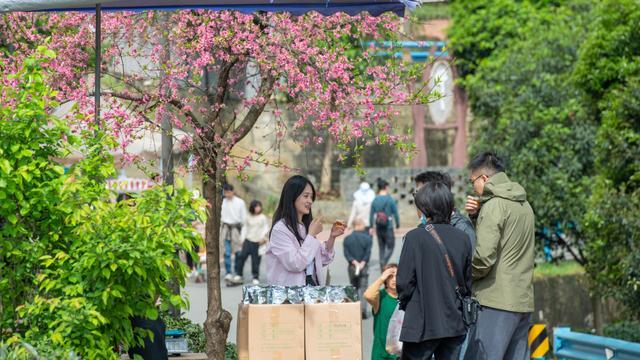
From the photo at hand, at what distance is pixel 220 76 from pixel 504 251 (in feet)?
9.22

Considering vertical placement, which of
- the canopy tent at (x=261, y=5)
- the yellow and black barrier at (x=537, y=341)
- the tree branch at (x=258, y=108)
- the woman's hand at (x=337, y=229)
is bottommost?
the yellow and black barrier at (x=537, y=341)

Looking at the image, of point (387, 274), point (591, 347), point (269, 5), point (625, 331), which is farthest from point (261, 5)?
point (625, 331)

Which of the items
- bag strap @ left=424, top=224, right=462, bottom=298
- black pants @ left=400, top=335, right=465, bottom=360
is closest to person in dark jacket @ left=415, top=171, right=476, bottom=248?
bag strap @ left=424, top=224, right=462, bottom=298

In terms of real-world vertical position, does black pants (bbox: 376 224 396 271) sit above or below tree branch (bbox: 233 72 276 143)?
below

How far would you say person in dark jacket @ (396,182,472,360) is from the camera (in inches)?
271

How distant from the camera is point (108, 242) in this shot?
5.68 meters

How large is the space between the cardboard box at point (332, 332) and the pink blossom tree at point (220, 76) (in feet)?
7.29

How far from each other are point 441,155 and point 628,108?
26630 mm

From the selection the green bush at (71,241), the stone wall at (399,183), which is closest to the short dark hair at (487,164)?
the green bush at (71,241)

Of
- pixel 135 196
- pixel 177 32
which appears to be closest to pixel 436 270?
pixel 135 196

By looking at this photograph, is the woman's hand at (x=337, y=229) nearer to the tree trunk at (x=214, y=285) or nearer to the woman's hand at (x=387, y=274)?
the woman's hand at (x=387, y=274)

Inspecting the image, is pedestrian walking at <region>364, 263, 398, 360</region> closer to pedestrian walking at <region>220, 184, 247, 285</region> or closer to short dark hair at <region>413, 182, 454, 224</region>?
short dark hair at <region>413, 182, 454, 224</region>

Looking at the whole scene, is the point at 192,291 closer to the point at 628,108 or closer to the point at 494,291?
the point at 628,108

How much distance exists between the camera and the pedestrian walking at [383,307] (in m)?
7.91
